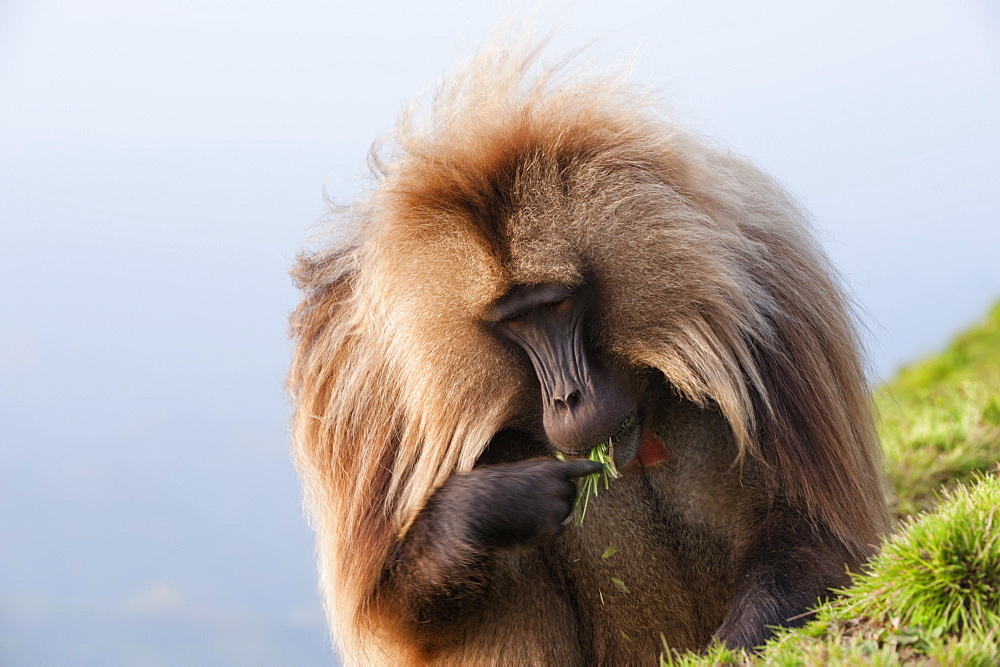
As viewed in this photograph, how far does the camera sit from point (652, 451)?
441 centimetres

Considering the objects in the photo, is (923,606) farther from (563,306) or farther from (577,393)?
(563,306)

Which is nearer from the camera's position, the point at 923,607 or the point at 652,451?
the point at 923,607

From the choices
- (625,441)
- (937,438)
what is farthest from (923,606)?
(937,438)

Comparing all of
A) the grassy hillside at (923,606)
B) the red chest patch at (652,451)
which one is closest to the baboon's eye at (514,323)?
the red chest patch at (652,451)

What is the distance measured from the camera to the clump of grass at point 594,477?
405 centimetres

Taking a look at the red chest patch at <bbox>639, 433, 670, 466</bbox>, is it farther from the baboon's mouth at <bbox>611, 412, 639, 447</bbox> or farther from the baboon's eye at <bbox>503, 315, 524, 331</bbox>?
the baboon's eye at <bbox>503, 315, 524, 331</bbox>

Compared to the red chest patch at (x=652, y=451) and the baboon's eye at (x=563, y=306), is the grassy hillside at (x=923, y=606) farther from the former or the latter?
the baboon's eye at (x=563, y=306)

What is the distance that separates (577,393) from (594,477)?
1.49ft

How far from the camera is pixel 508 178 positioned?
3.94 metres

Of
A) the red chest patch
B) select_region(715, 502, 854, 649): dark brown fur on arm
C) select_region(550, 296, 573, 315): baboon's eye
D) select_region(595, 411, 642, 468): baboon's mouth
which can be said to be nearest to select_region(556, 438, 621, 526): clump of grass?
select_region(595, 411, 642, 468): baboon's mouth

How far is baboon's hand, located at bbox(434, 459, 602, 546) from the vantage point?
4.02 meters

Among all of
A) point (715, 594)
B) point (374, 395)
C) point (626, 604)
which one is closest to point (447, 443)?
point (374, 395)

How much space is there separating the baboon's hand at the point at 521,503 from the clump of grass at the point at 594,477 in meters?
0.04

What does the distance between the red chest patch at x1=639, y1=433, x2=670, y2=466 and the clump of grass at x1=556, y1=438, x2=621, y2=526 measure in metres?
0.14
